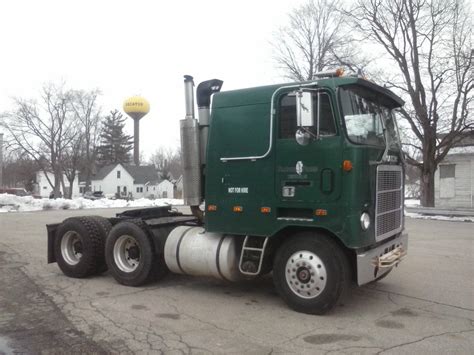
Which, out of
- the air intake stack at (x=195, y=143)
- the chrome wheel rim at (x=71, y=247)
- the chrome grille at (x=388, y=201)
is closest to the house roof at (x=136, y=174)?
the chrome wheel rim at (x=71, y=247)

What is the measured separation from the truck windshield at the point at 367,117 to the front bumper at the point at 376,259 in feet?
4.37

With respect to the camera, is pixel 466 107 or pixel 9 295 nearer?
pixel 9 295

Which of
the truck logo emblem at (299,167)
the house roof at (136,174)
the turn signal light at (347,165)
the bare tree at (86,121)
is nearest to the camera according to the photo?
the turn signal light at (347,165)

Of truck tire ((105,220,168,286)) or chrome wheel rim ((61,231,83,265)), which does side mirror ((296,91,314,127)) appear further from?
chrome wheel rim ((61,231,83,265))

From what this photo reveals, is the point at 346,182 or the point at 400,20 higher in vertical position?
the point at 400,20

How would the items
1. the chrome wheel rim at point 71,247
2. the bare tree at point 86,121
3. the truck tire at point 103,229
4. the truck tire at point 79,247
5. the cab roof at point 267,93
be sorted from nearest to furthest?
the cab roof at point 267,93, the truck tire at point 79,247, the truck tire at point 103,229, the chrome wheel rim at point 71,247, the bare tree at point 86,121

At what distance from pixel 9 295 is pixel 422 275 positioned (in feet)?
21.7

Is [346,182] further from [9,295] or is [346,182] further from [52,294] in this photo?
[9,295]

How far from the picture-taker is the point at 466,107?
25.0 meters

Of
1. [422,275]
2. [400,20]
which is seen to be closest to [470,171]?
[400,20]

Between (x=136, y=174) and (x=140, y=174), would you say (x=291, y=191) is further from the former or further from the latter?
(x=140, y=174)

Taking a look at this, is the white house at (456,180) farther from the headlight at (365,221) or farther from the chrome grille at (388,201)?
the headlight at (365,221)

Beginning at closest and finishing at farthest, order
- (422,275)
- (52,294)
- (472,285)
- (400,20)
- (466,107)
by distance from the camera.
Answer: (52,294) < (472,285) < (422,275) < (466,107) < (400,20)

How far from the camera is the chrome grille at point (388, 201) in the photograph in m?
5.84
